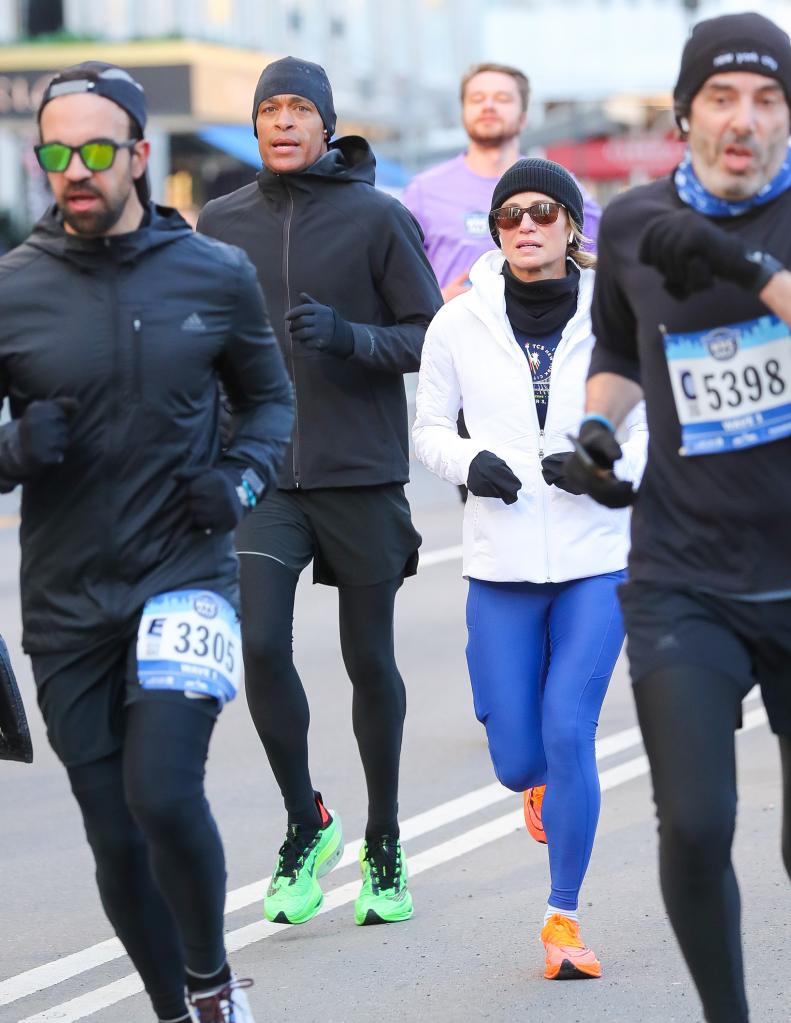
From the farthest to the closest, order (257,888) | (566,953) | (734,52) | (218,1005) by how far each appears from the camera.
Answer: (257,888), (566,953), (218,1005), (734,52)

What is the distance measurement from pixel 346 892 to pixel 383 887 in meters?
0.36

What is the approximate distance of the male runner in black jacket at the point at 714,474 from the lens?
4.23 meters

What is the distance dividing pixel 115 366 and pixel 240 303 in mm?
337

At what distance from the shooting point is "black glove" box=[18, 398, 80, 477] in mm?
4363

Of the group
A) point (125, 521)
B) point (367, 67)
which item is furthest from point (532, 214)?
point (367, 67)

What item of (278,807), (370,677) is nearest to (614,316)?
(370,677)

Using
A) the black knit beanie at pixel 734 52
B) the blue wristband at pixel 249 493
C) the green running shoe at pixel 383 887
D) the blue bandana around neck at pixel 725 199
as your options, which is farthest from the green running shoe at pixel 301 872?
the black knit beanie at pixel 734 52

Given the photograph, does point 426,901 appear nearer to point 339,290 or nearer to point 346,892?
point 346,892

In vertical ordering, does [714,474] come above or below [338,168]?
below

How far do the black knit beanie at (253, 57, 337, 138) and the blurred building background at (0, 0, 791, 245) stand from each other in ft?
85.2

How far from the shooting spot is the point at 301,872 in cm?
627

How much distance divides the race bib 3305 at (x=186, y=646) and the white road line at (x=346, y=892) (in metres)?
1.24

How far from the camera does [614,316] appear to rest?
458 cm

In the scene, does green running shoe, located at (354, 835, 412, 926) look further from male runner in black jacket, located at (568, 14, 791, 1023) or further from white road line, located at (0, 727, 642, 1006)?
male runner in black jacket, located at (568, 14, 791, 1023)
